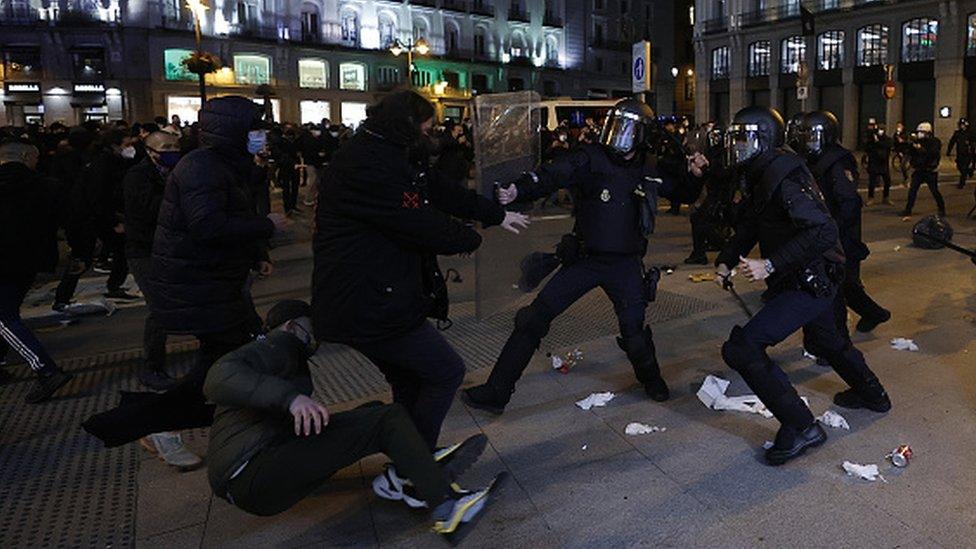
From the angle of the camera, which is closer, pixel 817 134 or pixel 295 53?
pixel 817 134

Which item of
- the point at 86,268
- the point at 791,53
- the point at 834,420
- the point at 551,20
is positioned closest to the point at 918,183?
the point at 834,420

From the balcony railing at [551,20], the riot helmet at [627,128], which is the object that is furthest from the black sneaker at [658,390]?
the balcony railing at [551,20]

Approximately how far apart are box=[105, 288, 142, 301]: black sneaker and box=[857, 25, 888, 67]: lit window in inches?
1631

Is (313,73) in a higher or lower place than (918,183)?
higher

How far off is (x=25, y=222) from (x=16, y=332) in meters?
0.74

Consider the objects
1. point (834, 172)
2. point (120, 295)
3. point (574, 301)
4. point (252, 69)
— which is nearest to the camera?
point (574, 301)

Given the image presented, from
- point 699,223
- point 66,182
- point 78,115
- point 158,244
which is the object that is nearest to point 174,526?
point 158,244

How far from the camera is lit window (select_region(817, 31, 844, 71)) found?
43781mm

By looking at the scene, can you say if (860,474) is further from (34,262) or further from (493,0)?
(493,0)

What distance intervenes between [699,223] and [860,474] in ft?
20.4

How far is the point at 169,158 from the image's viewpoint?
5184mm

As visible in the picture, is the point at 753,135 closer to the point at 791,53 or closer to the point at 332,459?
the point at 332,459

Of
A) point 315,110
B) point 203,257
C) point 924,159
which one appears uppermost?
point 315,110

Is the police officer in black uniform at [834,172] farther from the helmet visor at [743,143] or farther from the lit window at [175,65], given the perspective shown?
the lit window at [175,65]
